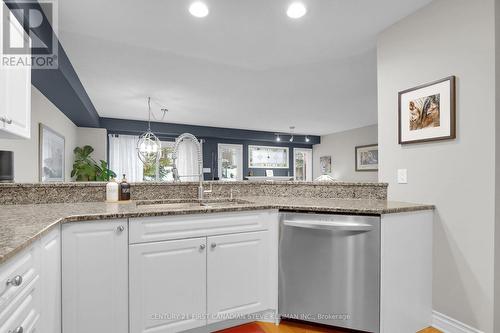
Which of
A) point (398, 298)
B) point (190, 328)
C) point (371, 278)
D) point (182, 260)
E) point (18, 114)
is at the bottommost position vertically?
point (190, 328)

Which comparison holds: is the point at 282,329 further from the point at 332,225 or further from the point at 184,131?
the point at 184,131

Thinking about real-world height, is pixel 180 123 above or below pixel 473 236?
above

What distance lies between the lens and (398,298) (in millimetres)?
1696

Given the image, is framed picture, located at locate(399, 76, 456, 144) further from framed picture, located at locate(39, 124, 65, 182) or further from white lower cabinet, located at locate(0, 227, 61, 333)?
framed picture, located at locate(39, 124, 65, 182)

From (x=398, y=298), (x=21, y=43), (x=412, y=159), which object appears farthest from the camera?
(x=412, y=159)

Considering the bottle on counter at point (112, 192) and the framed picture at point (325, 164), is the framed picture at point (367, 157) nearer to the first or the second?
the framed picture at point (325, 164)

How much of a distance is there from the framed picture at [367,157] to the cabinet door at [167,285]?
19.5 ft

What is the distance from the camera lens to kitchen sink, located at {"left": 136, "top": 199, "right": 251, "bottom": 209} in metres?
2.08

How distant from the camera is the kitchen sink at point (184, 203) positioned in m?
2.08

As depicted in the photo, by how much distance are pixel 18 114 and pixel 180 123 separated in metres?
4.97

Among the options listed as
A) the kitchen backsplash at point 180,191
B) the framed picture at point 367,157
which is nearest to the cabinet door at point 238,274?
the kitchen backsplash at point 180,191

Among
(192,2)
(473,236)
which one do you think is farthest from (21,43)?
(473,236)

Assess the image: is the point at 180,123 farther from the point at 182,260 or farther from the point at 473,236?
the point at 473,236

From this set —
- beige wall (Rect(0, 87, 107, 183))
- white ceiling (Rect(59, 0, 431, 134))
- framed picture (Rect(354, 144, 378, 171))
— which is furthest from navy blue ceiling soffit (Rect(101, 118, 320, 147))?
framed picture (Rect(354, 144, 378, 171))
